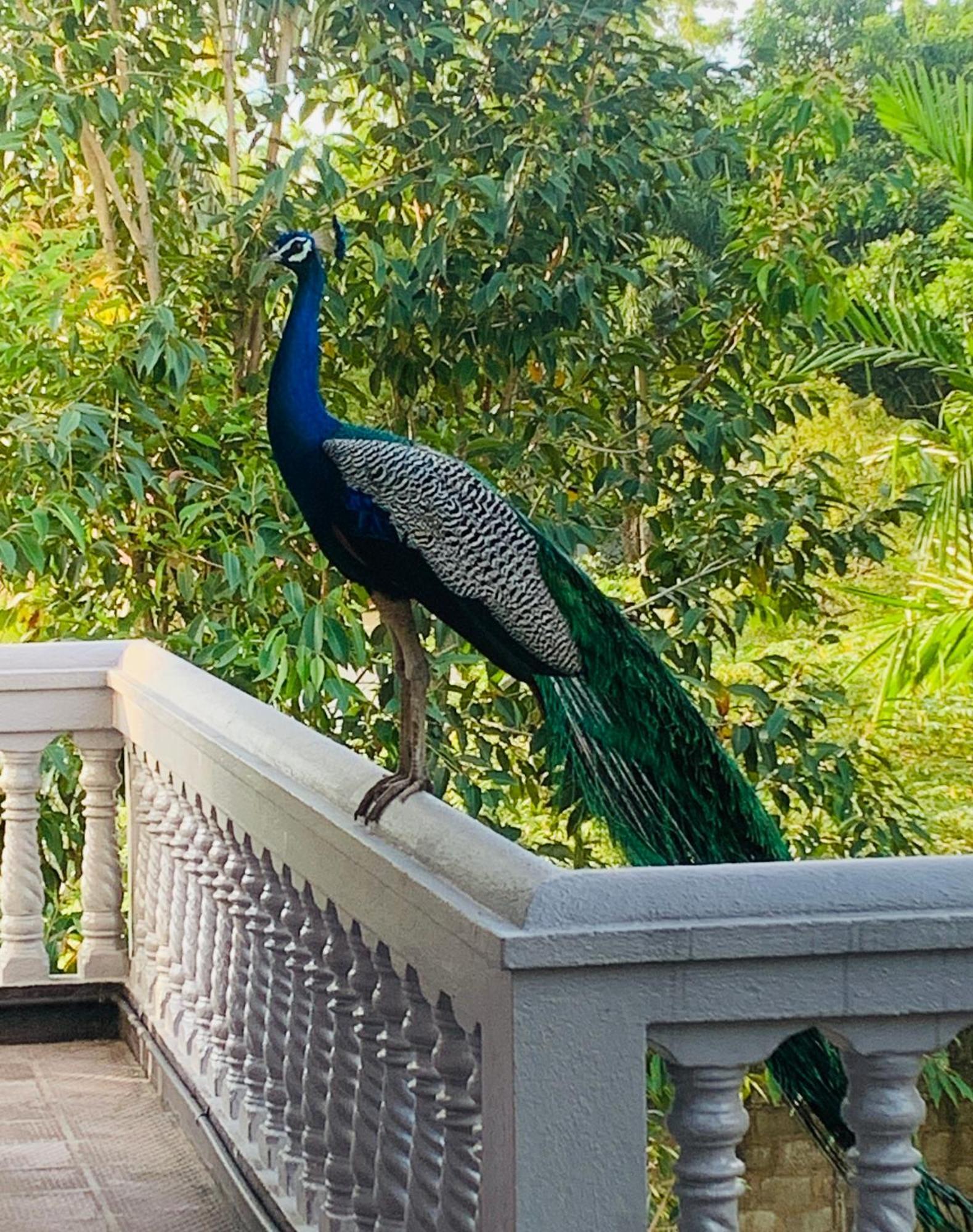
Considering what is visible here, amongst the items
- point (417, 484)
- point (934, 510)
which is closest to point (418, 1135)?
point (417, 484)

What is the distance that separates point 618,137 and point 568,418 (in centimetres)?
57

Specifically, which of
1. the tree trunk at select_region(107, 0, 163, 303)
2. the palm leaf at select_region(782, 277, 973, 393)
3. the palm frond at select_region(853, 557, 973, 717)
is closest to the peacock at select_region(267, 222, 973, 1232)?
the tree trunk at select_region(107, 0, 163, 303)

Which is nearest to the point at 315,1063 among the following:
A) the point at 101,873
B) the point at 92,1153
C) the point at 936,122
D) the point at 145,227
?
the point at 92,1153

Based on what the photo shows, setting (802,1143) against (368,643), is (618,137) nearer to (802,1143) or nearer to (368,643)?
(368,643)

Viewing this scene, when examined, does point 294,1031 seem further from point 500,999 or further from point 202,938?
point 500,999

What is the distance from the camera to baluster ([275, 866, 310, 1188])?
1729 millimetres

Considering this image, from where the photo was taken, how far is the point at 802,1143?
738 cm

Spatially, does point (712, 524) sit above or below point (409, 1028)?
above

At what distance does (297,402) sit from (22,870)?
981 mm

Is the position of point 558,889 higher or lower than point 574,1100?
higher

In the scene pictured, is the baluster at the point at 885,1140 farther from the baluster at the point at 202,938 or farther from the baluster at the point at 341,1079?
the baluster at the point at 202,938

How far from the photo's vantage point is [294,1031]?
1.76 metres

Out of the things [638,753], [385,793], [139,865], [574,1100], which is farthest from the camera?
[139,865]

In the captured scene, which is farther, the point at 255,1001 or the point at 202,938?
the point at 202,938
